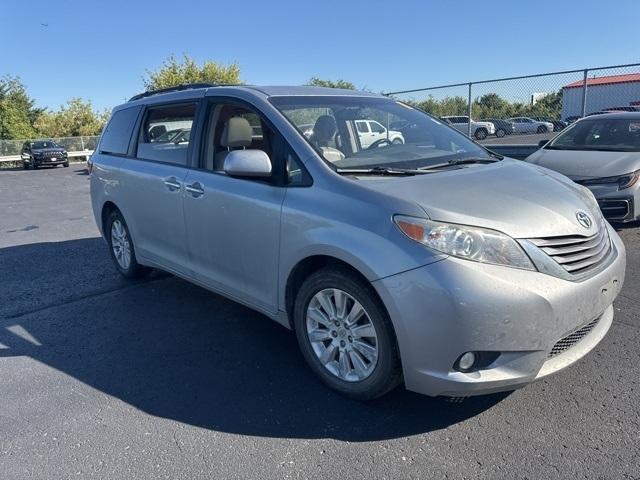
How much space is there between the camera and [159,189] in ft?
14.7

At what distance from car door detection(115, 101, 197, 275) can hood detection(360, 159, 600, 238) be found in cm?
187

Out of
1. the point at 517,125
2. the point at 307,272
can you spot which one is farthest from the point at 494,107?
the point at 307,272

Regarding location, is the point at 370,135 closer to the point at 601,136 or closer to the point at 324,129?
the point at 324,129

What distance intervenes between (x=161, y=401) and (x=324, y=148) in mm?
1883

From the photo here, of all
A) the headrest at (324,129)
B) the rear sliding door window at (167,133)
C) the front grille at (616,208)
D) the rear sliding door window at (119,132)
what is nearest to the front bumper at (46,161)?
the rear sliding door window at (119,132)

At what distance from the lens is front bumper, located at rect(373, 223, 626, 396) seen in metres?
2.53

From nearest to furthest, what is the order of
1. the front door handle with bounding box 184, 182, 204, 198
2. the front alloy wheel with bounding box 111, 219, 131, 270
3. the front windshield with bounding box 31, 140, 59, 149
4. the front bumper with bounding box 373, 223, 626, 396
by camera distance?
the front bumper with bounding box 373, 223, 626, 396, the front door handle with bounding box 184, 182, 204, 198, the front alloy wheel with bounding box 111, 219, 131, 270, the front windshield with bounding box 31, 140, 59, 149

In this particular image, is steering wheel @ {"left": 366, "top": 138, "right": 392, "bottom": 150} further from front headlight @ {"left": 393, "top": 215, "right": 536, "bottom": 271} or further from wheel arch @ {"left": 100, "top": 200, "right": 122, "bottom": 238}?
wheel arch @ {"left": 100, "top": 200, "right": 122, "bottom": 238}

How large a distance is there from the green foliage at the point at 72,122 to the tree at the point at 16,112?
1.16m

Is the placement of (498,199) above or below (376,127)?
below

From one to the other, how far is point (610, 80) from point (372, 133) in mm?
10323

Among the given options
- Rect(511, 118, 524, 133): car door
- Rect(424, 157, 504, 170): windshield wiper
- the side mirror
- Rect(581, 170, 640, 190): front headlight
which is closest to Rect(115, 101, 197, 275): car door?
the side mirror

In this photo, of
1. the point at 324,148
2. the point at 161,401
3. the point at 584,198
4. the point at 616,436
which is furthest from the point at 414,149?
the point at 161,401

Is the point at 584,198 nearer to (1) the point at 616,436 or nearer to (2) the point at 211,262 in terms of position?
(1) the point at 616,436
